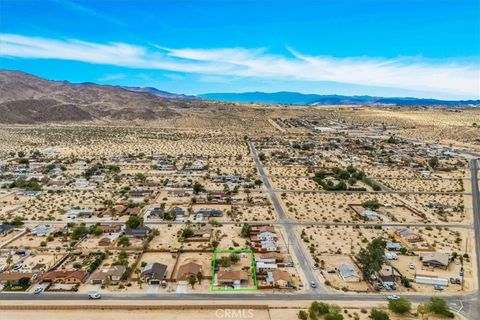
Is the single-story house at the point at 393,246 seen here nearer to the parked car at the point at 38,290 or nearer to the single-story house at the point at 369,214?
the single-story house at the point at 369,214

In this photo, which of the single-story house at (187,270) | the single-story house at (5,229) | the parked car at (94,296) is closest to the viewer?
the parked car at (94,296)

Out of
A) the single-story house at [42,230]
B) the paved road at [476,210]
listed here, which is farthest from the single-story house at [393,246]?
the single-story house at [42,230]

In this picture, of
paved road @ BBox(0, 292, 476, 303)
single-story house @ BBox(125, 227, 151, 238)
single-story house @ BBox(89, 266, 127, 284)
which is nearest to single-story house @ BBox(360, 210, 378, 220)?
paved road @ BBox(0, 292, 476, 303)

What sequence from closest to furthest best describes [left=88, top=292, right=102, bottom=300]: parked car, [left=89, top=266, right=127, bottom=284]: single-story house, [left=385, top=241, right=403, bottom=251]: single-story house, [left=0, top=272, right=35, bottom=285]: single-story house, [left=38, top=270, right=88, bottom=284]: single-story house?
[left=88, top=292, right=102, bottom=300]: parked car
[left=0, top=272, right=35, bottom=285]: single-story house
[left=38, top=270, right=88, bottom=284]: single-story house
[left=89, top=266, right=127, bottom=284]: single-story house
[left=385, top=241, right=403, bottom=251]: single-story house

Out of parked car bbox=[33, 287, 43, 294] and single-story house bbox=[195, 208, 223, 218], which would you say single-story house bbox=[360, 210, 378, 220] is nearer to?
single-story house bbox=[195, 208, 223, 218]

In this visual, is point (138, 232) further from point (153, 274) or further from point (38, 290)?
point (38, 290)

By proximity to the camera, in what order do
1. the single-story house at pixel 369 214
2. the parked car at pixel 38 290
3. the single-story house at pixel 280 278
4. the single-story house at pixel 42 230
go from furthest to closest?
1. the single-story house at pixel 369 214
2. the single-story house at pixel 42 230
3. the single-story house at pixel 280 278
4. the parked car at pixel 38 290

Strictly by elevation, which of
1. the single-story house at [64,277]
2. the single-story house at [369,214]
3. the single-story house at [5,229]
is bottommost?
the single-story house at [369,214]

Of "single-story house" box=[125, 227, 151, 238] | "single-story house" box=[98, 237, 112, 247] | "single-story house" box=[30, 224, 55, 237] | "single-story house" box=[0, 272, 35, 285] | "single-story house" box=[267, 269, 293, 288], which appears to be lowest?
"single-story house" box=[267, 269, 293, 288]

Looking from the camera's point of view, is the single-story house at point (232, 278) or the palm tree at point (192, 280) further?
the single-story house at point (232, 278)

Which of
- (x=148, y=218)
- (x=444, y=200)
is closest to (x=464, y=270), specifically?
(x=444, y=200)

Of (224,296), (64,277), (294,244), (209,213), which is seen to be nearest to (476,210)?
(294,244)

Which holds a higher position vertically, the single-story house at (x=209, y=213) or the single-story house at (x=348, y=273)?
the single-story house at (x=209, y=213)
